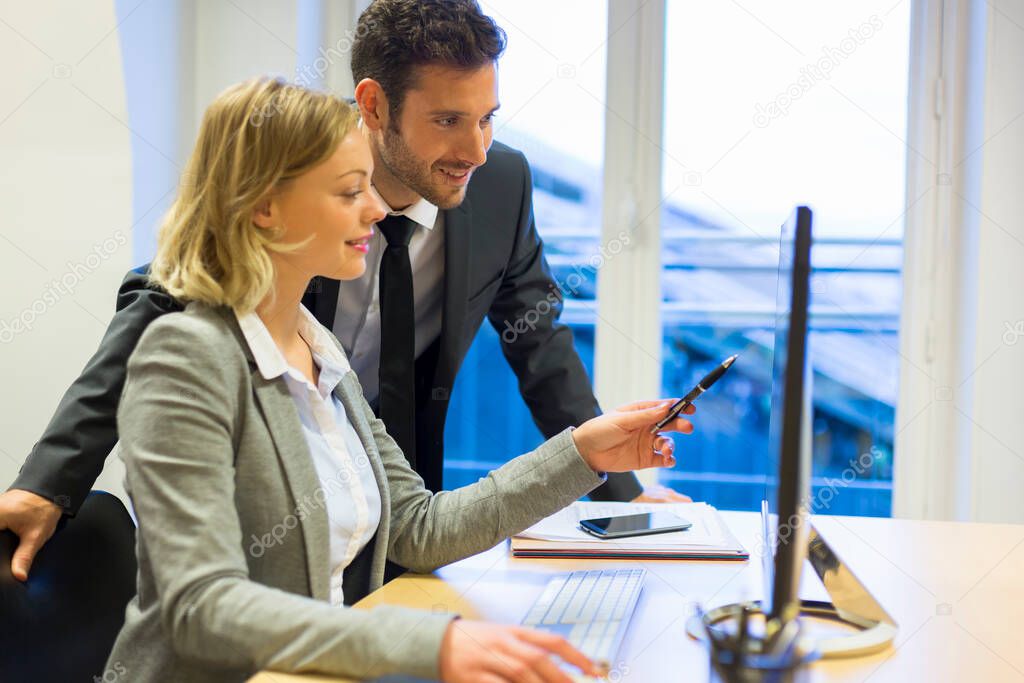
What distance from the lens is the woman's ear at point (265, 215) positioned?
117 centimetres

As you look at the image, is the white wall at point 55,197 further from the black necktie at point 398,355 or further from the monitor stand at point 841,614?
the monitor stand at point 841,614

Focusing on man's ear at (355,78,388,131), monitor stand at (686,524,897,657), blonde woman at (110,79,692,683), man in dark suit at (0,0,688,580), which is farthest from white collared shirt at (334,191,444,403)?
monitor stand at (686,524,897,657)

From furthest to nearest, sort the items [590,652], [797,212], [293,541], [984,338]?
[984,338] < [293,541] < [590,652] < [797,212]

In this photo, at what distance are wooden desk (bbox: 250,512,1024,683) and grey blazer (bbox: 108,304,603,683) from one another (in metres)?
0.05

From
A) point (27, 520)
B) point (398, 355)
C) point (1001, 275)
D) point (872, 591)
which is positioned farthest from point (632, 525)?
point (1001, 275)

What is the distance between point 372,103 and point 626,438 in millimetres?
870

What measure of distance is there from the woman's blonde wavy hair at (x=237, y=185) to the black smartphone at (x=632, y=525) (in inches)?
25.6

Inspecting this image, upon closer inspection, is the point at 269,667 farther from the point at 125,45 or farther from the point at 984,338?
the point at 984,338

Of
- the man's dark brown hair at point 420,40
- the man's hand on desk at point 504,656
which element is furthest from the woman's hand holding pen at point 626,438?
the man's dark brown hair at point 420,40

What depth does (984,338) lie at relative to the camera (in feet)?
8.56

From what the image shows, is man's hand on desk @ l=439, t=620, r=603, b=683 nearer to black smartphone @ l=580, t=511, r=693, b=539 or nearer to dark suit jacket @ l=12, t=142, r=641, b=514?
black smartphone @ l=580, t=511, r=693, b=539

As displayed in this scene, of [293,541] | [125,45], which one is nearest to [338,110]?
[293,541]

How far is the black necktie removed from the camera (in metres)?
1.78

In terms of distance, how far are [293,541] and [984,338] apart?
211cm
